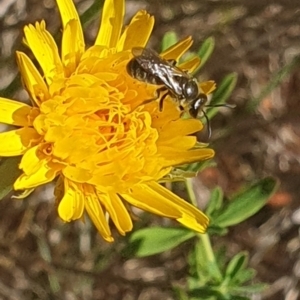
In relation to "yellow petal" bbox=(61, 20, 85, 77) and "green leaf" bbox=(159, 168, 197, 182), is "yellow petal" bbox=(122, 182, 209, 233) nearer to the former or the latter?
"green leaf" bbox=(159, 168, 197, 182)

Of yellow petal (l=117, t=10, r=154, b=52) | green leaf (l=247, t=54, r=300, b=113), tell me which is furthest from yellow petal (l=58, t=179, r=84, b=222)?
green leaf (l=247, t=54, r=300, b=113)

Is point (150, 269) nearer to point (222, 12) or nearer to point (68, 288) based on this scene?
point (68, 288)

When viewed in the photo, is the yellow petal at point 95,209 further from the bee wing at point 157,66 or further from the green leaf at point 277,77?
the green leaf at point 277,77

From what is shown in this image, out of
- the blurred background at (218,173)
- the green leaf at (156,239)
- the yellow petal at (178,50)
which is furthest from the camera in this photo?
the blurred background at (218,173)

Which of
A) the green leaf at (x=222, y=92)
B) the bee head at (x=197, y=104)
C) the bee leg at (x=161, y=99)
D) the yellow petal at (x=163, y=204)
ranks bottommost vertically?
the green leaf at (x=222, y=92)

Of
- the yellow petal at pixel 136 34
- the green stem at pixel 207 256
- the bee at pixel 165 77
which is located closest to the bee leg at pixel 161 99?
the bee at pixel 165 77

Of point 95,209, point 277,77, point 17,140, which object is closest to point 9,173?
point 17,140

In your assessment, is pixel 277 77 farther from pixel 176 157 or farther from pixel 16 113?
pixel 16 113
